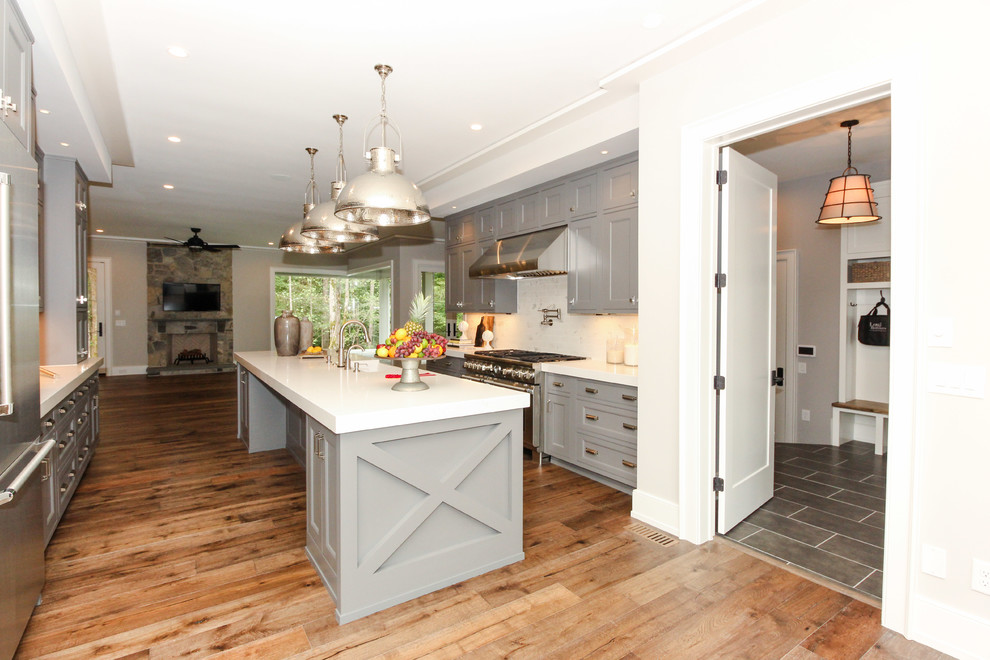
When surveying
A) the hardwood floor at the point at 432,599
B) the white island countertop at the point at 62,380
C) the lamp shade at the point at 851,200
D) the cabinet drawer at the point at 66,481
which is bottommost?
the hardwood floor at the point at 432,599

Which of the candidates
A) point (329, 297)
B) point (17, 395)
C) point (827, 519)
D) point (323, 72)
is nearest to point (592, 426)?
point (827, 519)

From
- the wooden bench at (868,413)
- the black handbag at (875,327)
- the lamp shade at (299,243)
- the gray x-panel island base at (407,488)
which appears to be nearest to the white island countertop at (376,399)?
the gray x-panel island base at (407,488)

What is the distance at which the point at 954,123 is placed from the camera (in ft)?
6.39

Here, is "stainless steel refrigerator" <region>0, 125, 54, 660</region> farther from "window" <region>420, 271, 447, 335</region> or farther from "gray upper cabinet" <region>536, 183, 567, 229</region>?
"window" <region>420, 271, 447, 335</region>

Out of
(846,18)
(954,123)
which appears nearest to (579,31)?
(846,18)

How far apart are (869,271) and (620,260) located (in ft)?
8.58

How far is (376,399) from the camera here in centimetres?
254

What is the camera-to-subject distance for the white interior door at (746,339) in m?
2.99

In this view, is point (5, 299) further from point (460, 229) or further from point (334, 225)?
point (460, 229)

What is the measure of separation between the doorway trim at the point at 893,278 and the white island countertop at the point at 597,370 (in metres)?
0.63

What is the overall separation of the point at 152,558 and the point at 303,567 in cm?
85

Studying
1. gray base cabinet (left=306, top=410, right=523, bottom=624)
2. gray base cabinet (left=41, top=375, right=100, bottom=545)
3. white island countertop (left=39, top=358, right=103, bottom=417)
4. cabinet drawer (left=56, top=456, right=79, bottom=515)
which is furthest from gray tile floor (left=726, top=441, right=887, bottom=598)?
cabinet drawer (left=56, top=456, right=79, bottom=515)

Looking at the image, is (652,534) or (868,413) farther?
(868,413)

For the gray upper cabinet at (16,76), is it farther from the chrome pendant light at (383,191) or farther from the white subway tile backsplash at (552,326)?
the white subway tile backsplash at (552,326)
